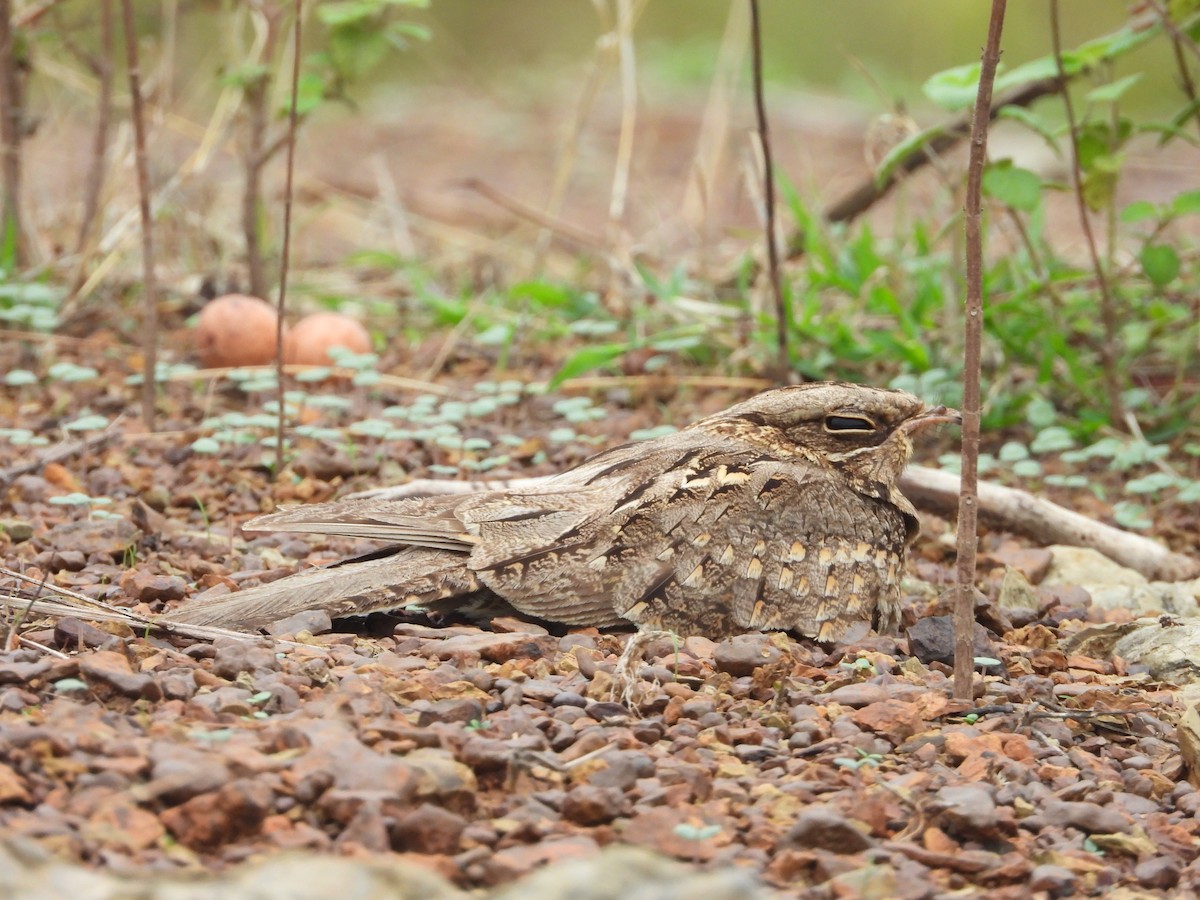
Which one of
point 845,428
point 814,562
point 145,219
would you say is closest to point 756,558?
point 814,562

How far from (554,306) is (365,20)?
1.41 m

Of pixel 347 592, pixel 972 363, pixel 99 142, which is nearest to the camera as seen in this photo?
pixel 972 363

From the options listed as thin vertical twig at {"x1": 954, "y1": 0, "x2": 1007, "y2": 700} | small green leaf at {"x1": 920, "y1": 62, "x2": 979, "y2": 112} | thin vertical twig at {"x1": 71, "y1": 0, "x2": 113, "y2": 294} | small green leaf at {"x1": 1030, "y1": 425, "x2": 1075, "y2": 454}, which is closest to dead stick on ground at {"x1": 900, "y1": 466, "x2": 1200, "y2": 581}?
small green leaf at {"x1": 1030, "y1": 425, "x2": 1075, "y2": 454}

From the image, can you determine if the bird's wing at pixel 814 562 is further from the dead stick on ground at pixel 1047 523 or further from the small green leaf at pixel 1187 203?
the small green leaf at pixel 1187 203

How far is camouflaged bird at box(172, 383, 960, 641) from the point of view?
3.01 m

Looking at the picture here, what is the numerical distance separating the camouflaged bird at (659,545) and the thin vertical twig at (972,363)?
53cm

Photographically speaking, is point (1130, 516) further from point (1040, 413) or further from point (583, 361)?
point (583, 361)

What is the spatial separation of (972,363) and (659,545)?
2.73 ft

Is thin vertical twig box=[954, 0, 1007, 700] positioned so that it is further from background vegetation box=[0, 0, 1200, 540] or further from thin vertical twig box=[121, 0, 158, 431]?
thin vertical twig box=[121, 0, 158, 431]

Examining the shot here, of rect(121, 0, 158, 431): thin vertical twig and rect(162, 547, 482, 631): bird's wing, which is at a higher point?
rect(121, 0, 158, 431): thin vertical twig

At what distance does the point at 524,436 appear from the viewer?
4781mm

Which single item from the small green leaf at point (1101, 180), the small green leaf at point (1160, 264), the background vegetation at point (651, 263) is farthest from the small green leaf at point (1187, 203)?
the small green leaf at point (1160, 264)

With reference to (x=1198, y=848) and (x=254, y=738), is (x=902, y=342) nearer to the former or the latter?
(x=1198, y=848)

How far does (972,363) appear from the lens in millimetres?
2555
